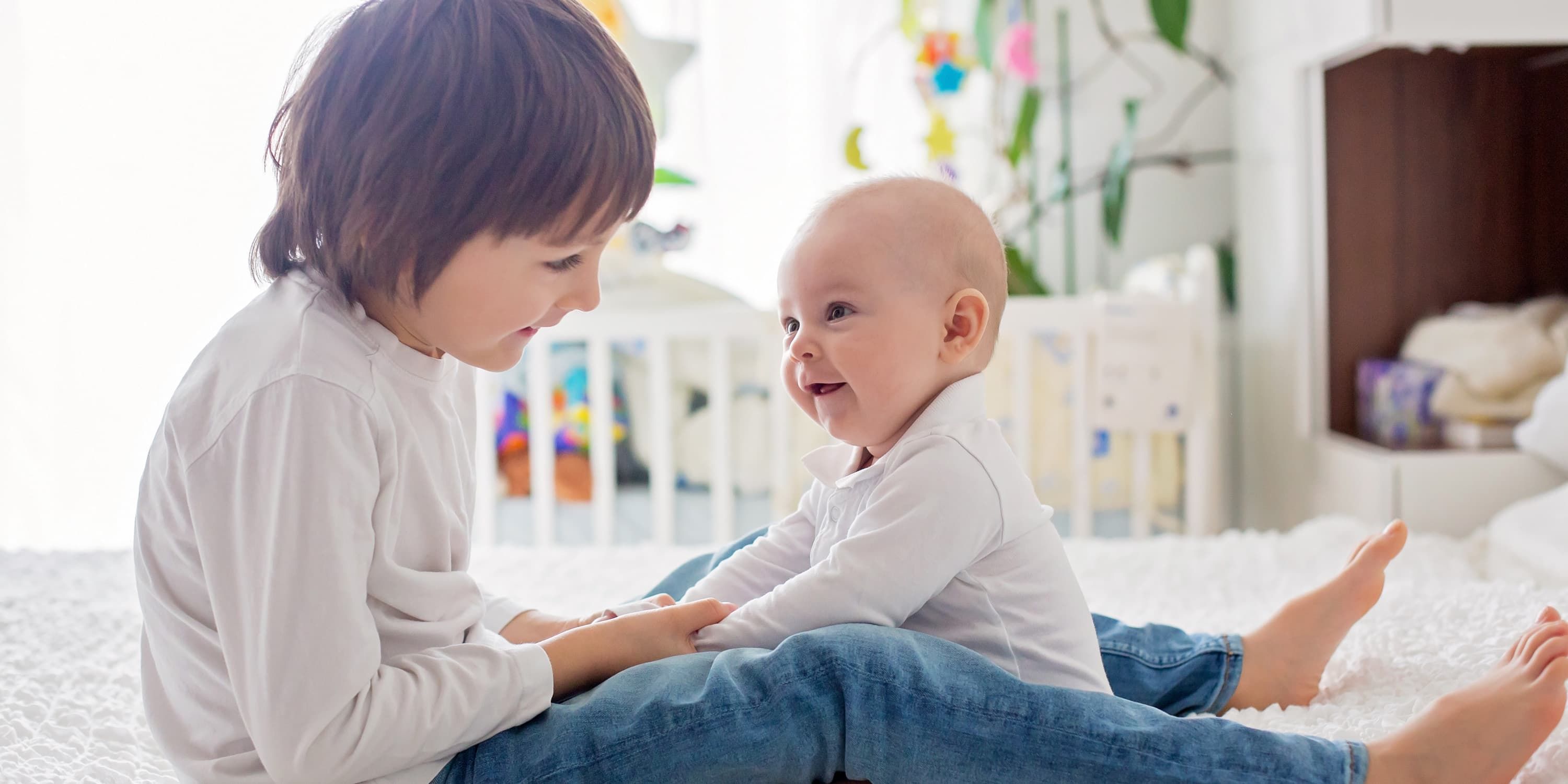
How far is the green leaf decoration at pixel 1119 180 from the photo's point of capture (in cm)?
239

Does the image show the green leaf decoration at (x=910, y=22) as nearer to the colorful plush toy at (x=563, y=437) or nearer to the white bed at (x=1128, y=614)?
the colorful plush toy at (x=563, y=437)

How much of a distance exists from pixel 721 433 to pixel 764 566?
1062 millimetres

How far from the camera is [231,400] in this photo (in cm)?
67

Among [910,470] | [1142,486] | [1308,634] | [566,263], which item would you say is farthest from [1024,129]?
[566,263]

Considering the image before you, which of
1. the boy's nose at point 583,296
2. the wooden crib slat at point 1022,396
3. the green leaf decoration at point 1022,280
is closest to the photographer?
the boy's nose at point 583,296

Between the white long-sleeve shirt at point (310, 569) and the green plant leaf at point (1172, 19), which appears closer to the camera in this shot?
the white long-sleeve shirt at point (310, 569)

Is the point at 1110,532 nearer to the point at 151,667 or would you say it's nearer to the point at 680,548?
the point at 680,548

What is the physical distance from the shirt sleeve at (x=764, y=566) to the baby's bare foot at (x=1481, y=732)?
44 cm

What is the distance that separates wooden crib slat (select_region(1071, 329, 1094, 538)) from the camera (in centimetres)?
204

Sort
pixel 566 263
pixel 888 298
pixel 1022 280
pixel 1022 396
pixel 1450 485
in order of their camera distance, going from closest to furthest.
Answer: pixel 566 263 < pixel 888 298 < pixel 1450 485 < pixel 1022 396 < pixel 1022 280

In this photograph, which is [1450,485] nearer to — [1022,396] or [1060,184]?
[1022,396]

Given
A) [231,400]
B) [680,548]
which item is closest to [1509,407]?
[680,548]

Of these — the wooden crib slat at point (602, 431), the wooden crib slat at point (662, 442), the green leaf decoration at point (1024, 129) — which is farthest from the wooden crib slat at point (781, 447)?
the green leaf decoration at point (1024, 129)

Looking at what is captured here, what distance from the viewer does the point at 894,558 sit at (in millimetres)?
824
